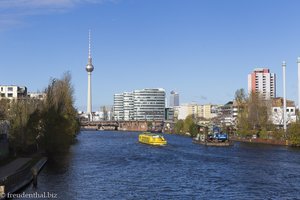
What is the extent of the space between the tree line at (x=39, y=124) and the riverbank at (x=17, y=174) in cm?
795

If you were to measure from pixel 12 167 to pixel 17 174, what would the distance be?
1076cm

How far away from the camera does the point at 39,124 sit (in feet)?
257

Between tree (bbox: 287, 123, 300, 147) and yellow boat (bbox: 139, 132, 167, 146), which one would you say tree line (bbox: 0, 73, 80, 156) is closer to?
yellow boat (bbox: 139, 132, 167, 146)

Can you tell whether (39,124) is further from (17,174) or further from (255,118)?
(255,118)

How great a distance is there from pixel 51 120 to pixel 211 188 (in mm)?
37097

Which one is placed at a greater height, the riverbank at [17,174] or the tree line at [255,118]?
the tree line at [255,118]

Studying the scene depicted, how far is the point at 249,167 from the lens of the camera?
69.0m

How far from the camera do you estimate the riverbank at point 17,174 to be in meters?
40.0

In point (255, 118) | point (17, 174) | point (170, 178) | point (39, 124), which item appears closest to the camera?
point (17, 174)

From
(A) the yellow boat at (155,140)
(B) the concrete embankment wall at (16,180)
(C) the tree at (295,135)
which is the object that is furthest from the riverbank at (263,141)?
(B) the concrete embankment wall at (16,180)

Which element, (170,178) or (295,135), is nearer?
(170,178)

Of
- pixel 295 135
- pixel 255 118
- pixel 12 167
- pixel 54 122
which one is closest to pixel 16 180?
pixel 12 167

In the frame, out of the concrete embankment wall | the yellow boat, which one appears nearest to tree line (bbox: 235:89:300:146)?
the yellow boat

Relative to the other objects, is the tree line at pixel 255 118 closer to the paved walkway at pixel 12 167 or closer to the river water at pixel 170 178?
the river water at pixel 170 178
